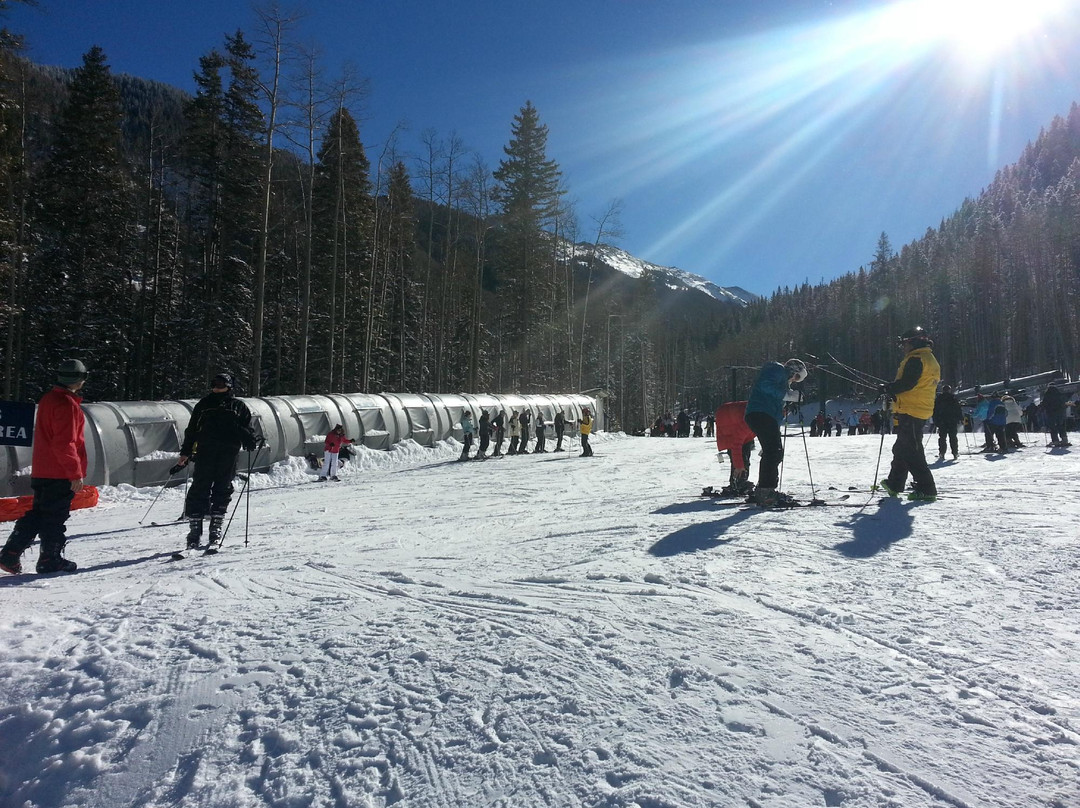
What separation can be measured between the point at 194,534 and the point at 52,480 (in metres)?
1.30

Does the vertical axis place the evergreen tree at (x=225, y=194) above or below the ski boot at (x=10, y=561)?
above

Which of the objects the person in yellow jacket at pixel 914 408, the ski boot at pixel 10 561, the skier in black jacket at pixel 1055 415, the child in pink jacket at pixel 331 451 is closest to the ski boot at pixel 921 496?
the person in yellow jacket at pixel 914 408

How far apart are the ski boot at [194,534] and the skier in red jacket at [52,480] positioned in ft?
3.06

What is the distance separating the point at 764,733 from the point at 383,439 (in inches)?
723

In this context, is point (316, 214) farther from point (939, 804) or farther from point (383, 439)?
point (939, 804)

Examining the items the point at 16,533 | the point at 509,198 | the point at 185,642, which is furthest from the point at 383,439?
the point at 509,198

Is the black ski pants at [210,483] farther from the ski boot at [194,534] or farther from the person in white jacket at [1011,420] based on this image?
the person in white jacket at [1011,420]

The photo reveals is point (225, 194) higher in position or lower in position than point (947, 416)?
higher

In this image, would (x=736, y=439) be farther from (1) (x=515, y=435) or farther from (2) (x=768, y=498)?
(1) (x=515, y=435)

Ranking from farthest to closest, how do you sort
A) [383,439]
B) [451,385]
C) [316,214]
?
[451,385] → [316,214] → [383,439]

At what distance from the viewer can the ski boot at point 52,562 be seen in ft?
16.7

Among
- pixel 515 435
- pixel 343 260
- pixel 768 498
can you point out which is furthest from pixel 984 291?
pixel 768 498

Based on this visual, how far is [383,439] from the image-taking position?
63.9 feet

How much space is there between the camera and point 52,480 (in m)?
5.16
